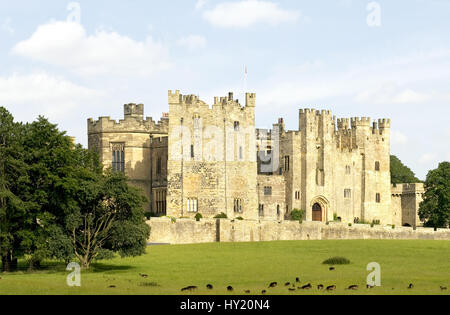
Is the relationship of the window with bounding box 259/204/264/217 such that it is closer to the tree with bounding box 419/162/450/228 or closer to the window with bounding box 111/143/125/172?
the window with bounding box 111/143/125/172

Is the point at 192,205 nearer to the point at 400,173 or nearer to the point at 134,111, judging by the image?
the point at 134,111

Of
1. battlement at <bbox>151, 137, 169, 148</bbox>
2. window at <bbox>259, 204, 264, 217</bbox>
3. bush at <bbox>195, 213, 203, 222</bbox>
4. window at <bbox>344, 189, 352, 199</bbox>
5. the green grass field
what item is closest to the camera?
the green grass field

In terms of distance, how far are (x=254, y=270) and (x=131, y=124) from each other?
44.4 metres

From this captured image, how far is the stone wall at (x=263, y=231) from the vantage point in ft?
293

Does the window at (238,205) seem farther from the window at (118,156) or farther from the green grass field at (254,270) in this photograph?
the green grass field at (254,270)

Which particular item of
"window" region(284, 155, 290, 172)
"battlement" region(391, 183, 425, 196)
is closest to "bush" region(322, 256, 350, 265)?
"window" region(284, 155, 290, 172)

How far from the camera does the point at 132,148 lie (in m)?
103

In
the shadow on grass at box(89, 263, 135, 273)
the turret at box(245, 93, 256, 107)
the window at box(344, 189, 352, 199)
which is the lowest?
the shadow on grass at box(89, 263, 135, 273)

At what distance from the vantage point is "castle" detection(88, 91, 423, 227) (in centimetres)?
9806

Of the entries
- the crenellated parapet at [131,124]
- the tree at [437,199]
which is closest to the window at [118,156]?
the crenellated parapet at [131,124]

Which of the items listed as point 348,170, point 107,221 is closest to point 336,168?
point 348,170

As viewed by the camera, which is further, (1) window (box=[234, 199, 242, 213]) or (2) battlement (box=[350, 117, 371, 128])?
(2) battlement (box=[350, 117, 371, 128])

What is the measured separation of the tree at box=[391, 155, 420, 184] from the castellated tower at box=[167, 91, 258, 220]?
171ft

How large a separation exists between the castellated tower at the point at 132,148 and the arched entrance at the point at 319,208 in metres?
18.8
